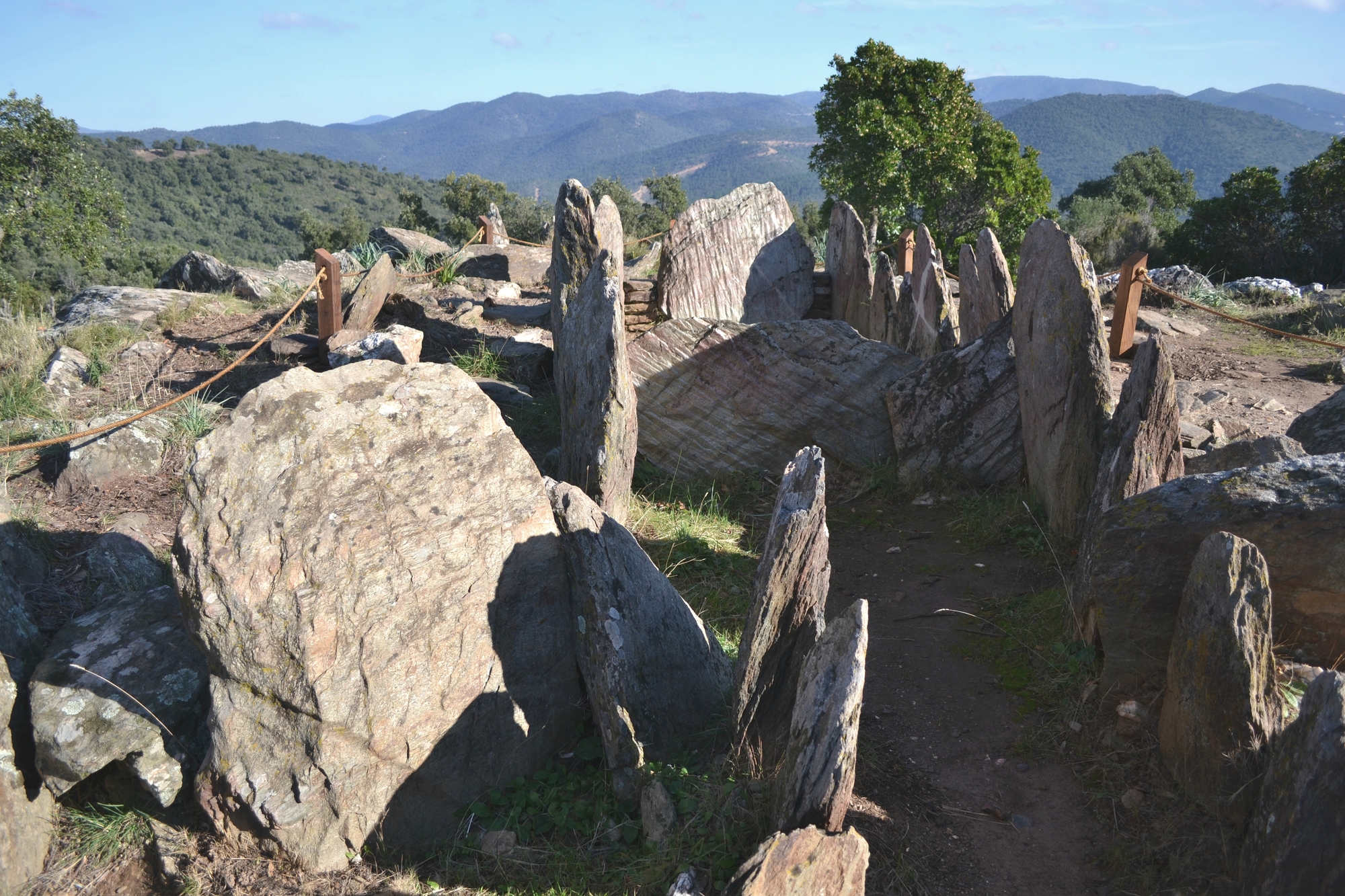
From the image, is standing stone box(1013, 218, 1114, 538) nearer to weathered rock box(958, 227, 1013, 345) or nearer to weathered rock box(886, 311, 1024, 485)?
weathered rock box(886, 311, 1024, 485)

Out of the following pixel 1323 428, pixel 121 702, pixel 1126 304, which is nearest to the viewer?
pixel 121 702

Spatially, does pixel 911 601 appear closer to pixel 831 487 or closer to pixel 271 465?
pixel 831 487

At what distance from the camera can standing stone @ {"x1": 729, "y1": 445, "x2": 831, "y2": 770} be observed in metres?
2.85

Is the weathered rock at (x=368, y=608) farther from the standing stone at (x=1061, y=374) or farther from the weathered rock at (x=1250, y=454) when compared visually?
the weathered rock at (x=1250, y=454)

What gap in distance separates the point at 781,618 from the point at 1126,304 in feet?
18.3

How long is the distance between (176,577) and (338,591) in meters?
0.52

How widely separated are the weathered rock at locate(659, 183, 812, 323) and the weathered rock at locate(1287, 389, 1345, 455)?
411 centimetres

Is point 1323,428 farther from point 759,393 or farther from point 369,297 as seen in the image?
point 369,297

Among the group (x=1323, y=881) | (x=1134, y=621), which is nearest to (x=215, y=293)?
(x=1134, y=621)

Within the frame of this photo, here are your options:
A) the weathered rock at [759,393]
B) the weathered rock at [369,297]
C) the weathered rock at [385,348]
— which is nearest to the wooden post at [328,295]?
the weathered rock at [369,297]

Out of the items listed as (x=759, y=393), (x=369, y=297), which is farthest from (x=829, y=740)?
(x=369, y=297)

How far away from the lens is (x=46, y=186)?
20719 mm

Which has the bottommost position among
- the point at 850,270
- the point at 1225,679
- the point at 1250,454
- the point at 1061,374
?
the point at 1225,679

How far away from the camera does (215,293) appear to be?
31.9 ft
